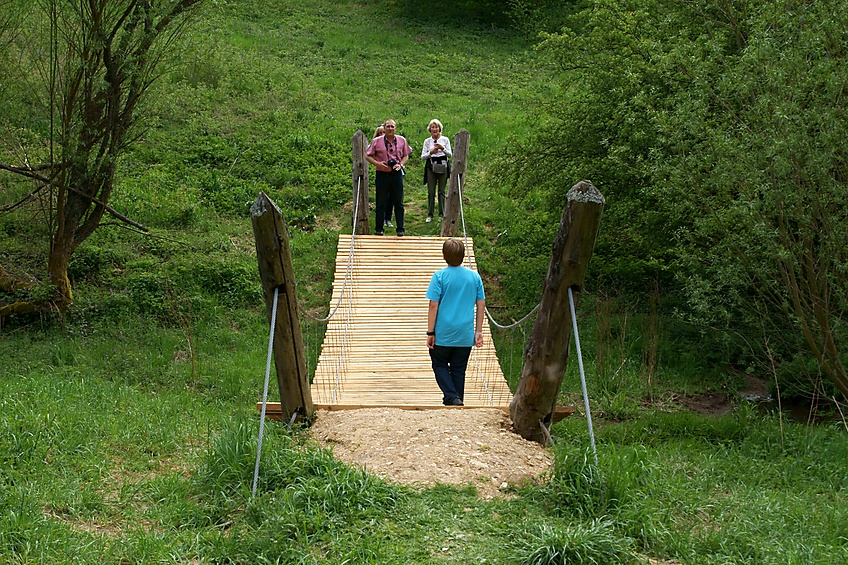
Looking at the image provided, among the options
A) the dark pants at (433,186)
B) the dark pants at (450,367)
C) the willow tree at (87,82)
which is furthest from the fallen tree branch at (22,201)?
the dark pants at (450,367)

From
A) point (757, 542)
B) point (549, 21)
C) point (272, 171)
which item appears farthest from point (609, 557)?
point (549, 21)

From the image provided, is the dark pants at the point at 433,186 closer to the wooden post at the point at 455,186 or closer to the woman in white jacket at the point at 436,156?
the woman in white jacket at the point at 436,156

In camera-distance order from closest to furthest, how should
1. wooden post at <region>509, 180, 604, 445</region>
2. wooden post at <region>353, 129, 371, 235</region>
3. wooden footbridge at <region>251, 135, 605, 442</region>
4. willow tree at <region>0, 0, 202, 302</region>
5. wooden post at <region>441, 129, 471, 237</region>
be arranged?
wooden post at <region>509, 180, 604, 445</region>, wooden footbridge at <region>251, 135, 605, 442</region>, willow tree at <region>0, 0, 202, 302</region>, wooden post at <region>441, 129, 471, 237</region>, wooden post at <region>353, 129, 371, 235</region>

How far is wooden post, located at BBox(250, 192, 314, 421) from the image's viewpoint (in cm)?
529

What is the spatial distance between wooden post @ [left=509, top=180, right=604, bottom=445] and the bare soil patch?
193mm

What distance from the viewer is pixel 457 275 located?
6.34m

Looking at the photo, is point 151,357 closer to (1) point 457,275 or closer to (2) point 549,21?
(1) point 457,275

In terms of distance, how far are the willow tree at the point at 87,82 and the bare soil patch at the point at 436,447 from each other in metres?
5.93

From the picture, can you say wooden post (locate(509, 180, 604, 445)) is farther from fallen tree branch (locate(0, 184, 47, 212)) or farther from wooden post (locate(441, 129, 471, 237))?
fallen tree branch (locate(0, 184, 47, 212))

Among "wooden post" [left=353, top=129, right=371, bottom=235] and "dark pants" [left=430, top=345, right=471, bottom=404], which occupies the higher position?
"wooden post" [left=353, top=129, right=371, bottom=235]

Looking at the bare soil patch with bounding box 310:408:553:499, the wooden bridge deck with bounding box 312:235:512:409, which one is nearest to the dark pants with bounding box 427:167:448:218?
the wooden bridge deck with bounding box 312:235:512:409

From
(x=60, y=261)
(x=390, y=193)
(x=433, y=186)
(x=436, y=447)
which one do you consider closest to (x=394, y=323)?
(x=390, y=193)

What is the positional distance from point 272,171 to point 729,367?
8.33 meters

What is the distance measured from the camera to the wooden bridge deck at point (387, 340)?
24.9 ft
